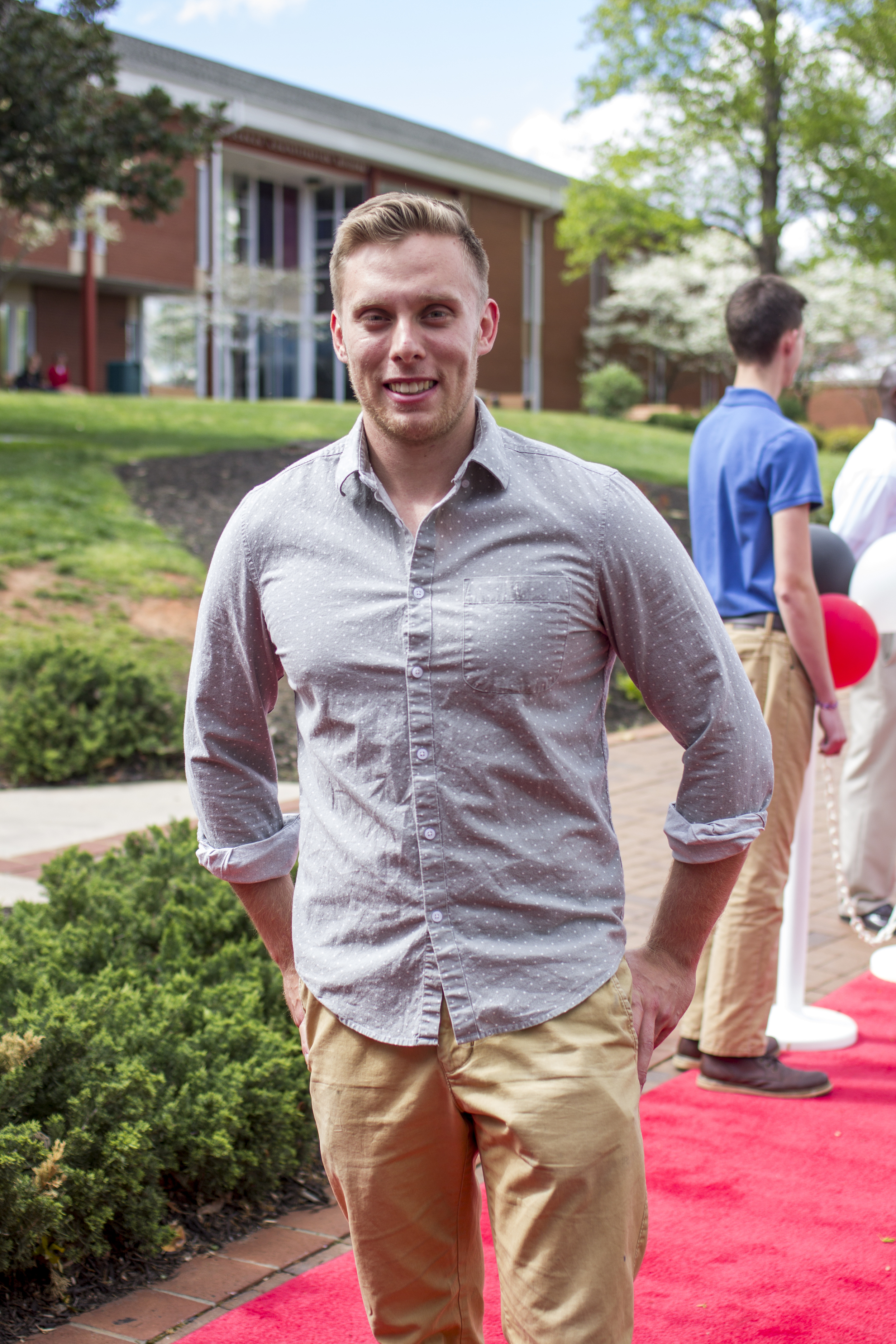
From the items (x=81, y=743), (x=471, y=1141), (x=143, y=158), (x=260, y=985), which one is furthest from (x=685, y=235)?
(x=471, y=1141)

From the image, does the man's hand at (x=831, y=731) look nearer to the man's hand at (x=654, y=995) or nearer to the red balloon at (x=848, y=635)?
the red balloon at (x=848, y=635)

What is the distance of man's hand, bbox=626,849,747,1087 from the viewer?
2.01 meters

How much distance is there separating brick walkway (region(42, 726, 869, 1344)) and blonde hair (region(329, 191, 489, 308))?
87.1 inches

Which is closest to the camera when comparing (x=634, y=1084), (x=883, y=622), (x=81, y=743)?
(x=634, y=1084)

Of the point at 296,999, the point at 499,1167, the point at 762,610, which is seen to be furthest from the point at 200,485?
the point at 499,1167

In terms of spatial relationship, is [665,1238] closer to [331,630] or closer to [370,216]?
[331,630]

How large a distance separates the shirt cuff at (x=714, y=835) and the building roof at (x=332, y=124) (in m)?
33.0

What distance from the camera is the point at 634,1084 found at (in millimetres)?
1894

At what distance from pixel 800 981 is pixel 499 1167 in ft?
9.80

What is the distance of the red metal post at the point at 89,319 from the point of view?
3431 centimetres

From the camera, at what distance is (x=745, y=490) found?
12.6ft

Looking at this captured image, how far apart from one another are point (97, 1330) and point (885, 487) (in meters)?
4.12

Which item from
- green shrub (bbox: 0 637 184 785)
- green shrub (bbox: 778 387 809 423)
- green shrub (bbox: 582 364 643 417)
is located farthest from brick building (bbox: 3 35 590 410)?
green shrub (bbox: 0 637 184 785)

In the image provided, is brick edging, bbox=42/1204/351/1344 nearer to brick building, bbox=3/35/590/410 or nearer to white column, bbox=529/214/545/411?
brick building, bbox=3/35/590/410
